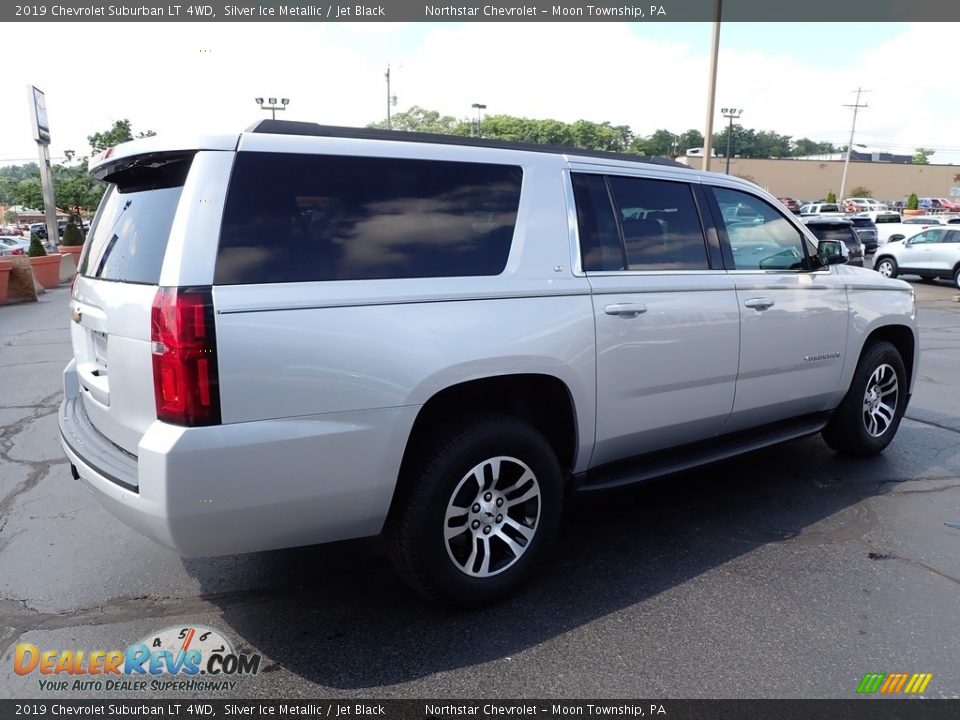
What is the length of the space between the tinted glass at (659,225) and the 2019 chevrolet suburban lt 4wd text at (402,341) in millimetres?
17

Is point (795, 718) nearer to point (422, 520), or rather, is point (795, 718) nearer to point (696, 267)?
point (422, 520)

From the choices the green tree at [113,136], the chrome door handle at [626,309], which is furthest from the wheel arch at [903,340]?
the green tree at [113,136]

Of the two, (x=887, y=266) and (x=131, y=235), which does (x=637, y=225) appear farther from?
(x=887, y=266)

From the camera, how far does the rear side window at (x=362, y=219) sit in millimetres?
2572

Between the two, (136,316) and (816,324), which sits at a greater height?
(136,316)

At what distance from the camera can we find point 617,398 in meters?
3.49

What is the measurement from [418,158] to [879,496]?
364cm

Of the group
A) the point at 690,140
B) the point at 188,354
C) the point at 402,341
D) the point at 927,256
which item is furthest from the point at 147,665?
the point at 690,140

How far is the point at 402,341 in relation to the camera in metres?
2.74

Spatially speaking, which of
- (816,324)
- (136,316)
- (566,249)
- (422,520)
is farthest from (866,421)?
(136,316)

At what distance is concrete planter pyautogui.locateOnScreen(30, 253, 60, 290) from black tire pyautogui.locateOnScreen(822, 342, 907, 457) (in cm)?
2073

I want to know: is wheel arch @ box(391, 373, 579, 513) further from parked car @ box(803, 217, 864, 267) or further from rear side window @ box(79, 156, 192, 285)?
parked car @ box(803, 217, 864, 267)

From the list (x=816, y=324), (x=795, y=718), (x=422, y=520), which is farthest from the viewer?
(x=816, y=324)

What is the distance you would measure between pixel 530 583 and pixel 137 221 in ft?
7.96
